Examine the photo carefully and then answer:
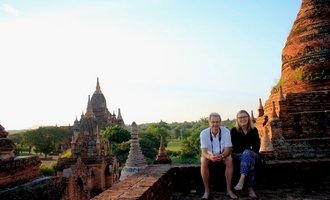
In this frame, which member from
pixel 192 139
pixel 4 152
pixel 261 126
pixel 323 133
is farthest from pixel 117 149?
pixel 4 152

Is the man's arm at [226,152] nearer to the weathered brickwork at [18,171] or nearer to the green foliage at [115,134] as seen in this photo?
the weathered brickwork at [18,171]

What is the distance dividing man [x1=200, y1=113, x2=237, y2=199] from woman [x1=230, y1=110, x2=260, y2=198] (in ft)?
0.65

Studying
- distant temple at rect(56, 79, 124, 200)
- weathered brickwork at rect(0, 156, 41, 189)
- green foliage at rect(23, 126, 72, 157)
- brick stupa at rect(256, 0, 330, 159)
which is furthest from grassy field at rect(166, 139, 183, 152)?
weathered brickwork at rect(0, 156, 41, 189)

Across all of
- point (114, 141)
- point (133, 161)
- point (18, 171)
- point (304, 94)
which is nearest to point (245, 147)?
point (18, 171)

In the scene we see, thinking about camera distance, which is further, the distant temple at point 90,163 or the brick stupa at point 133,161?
the distant temple at point 90,163

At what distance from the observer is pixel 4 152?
665 cm

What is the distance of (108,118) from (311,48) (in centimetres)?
4177

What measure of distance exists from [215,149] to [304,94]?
9.98 meters

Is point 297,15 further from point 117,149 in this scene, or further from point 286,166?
point 117,149

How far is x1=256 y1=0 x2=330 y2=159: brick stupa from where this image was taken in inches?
514

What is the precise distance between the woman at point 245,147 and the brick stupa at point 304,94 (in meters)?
6.83

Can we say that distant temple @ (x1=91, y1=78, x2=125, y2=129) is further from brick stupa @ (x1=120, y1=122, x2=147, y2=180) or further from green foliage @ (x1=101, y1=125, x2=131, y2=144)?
brick stupa @ (x1=120, y1=122, x2=147, y2=180)

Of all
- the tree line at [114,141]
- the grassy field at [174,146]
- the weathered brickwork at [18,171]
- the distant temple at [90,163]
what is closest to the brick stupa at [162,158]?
the weathered brickwork at [18,171]

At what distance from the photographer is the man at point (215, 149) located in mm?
5297
